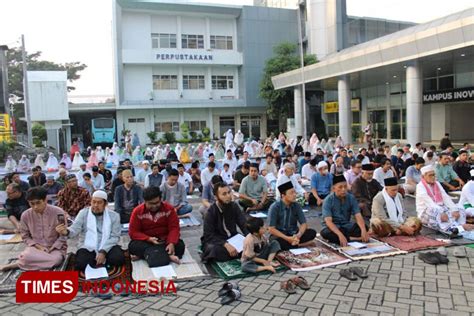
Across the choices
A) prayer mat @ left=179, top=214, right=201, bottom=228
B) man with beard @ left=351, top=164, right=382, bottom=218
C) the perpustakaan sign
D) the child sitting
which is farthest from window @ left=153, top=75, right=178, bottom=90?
the child sitting

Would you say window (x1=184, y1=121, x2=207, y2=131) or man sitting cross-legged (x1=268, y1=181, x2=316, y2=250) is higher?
window (x1=184, y1=121, x2=207, y2=131)

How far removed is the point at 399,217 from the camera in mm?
6352

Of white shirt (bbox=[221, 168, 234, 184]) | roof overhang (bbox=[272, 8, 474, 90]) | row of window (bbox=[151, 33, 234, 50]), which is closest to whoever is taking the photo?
white shirt (bbox=[221, 168, 234, 184])

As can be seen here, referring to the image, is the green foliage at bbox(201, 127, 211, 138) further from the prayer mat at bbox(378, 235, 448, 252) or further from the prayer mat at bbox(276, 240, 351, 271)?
the prayer mat at bbox(276, 240, 351, 271)

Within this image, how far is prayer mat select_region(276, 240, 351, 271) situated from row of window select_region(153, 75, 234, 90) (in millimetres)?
31341

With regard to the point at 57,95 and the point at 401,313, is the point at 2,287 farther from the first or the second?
the point at 57,95

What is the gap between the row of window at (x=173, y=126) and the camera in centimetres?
3562

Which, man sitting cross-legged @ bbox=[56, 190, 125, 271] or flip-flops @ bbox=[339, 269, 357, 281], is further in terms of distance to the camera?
man sitting cross-legged @ bbox=[56, 190, 125, 271]

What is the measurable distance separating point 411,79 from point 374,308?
1505 cm

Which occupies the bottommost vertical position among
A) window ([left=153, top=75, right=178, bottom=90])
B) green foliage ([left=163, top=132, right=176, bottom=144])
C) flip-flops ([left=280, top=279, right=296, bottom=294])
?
flip-flops ([left=280, top=279, right=296, bottom=294])

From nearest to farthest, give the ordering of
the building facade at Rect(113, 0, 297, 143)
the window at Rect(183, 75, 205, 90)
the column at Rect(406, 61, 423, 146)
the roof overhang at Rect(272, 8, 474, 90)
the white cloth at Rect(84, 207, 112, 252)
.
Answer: the white cloth at Rect(84, 207, 112, 252) < the roof overhang at Rect(272, 8, 474, 90) < the column at Rect(406, 61, 423, 146) < the building facade at Rect(113, 0, 297, 143) < the window at Rect(183, 75, 205, 90)

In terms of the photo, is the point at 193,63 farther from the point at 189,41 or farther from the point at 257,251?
the point at 257,251

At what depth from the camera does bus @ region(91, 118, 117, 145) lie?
31.3 metres

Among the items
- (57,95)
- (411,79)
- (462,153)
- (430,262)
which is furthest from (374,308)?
(57,95)
